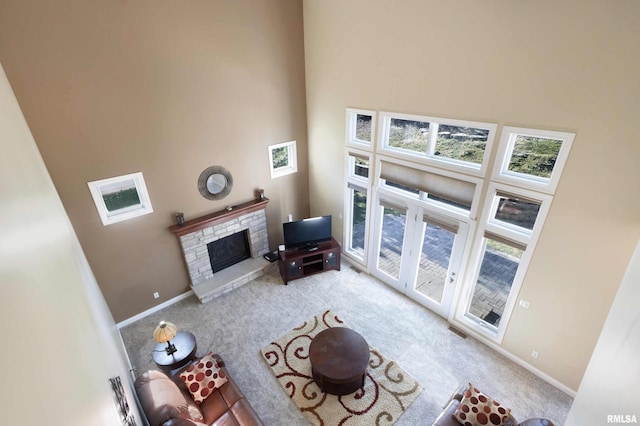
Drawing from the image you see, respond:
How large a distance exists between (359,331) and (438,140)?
11.8ft

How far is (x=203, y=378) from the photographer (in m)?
3.90

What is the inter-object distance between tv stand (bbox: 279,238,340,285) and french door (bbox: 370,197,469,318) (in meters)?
0.92

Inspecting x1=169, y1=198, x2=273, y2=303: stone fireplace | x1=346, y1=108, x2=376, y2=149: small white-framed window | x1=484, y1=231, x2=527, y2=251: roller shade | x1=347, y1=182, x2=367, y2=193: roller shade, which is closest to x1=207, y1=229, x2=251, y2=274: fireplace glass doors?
x1=169, y1=198, x2=273, y2=303: stone fireplace

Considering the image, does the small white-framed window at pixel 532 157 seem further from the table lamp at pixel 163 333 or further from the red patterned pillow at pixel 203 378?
the table lamp at pixel 163 333

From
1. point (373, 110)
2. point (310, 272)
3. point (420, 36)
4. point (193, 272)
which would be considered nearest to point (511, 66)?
point (420, 36)

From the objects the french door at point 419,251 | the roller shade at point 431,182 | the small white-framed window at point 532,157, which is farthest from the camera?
the french door at point 419,251

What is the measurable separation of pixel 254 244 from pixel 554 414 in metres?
5.89

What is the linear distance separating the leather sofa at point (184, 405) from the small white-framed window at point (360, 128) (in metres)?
4.56

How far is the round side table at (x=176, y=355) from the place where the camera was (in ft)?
14.3

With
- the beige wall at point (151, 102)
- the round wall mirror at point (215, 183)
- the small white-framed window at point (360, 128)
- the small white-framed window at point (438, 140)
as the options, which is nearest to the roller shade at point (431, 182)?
the small white-framed window at point (438, 140)

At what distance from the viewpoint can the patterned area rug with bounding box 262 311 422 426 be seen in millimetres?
4086

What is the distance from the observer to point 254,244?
22.6 feet

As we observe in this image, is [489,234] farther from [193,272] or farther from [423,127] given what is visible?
[193,272]

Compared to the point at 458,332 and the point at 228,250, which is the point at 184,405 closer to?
the point at 228,250
